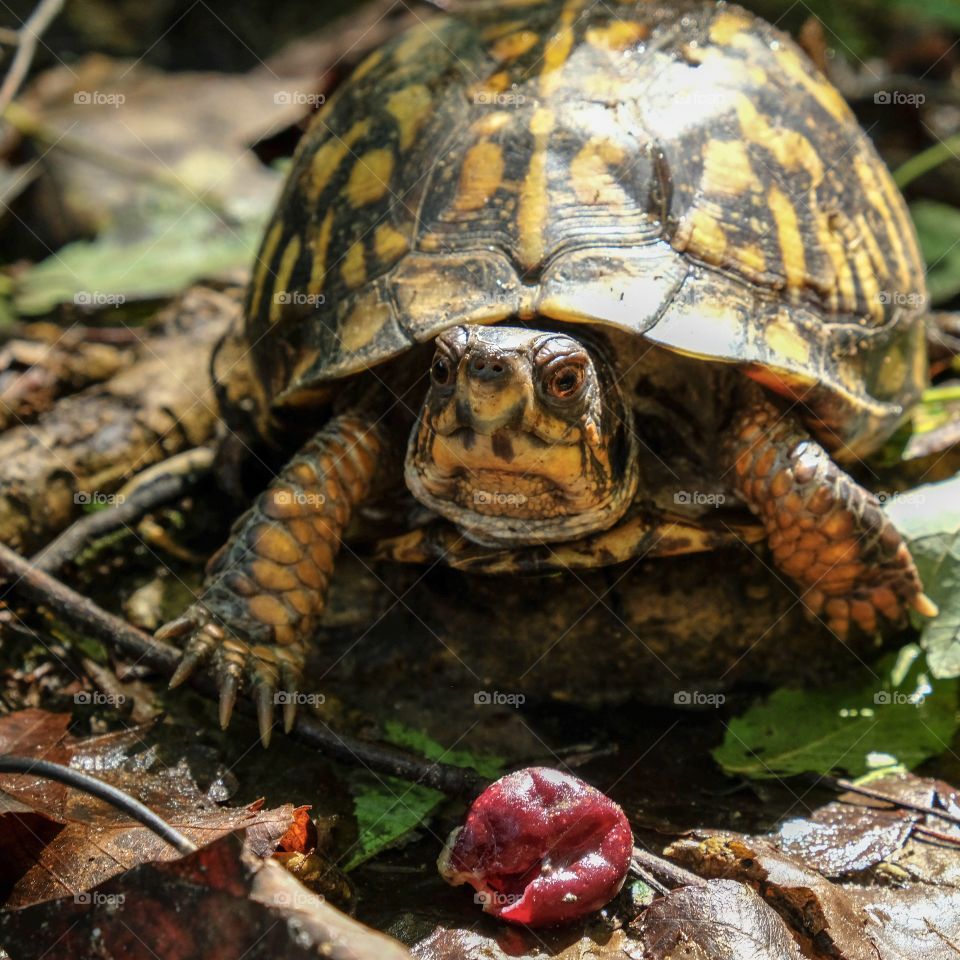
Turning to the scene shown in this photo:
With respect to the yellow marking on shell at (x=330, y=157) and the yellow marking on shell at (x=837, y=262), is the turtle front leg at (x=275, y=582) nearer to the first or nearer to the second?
the yellow marking on shell at (x=330, y=157)

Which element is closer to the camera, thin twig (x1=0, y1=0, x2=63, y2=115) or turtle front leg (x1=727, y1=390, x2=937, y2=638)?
turtle front leg (x1=727, y1=390, x2=937, y2=638)

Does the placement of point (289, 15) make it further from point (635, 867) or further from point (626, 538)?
point (635, 867)

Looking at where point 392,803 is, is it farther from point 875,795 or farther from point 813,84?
point 813,84

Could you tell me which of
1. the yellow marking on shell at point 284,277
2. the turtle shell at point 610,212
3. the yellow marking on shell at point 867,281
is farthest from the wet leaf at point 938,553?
the yellow marking on shell at point 284,277

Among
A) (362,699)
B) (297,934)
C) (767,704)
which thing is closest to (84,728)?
(362,699)

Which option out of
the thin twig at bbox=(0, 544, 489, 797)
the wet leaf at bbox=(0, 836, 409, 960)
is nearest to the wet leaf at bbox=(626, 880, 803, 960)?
the thin twig at bbox=(0, 544, 489, 797)

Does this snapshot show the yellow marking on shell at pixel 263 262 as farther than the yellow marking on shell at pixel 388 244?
Yes

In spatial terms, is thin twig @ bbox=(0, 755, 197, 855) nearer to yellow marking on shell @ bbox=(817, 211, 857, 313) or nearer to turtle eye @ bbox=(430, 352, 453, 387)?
turtle eye @ bbox=(430, 352, 453, 387)
